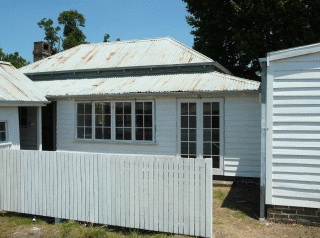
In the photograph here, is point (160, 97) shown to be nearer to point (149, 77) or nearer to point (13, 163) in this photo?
point (149, 77)

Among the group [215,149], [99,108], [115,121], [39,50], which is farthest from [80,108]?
[39,50]

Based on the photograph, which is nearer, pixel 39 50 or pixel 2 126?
pixel 2 126

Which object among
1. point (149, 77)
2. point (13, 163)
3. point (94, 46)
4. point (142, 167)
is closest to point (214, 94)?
point (149, 77)

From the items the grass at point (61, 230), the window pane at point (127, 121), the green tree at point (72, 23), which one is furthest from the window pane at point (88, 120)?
the green tree at point (72, 23)

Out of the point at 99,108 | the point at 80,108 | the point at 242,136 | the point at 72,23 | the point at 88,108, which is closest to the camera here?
the point at 242,136

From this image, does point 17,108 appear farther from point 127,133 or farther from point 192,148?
point 192,148

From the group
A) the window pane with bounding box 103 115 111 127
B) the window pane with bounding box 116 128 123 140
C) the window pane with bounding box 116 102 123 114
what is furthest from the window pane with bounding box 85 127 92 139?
the window pane with bounding box 116 102 123 114

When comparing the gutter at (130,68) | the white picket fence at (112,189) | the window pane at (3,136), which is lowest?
the white picket fence at (112,189)

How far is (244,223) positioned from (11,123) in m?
8.50

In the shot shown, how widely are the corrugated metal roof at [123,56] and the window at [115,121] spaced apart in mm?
2484

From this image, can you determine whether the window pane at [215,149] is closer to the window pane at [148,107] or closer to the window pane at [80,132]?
the window pane at [148,107]

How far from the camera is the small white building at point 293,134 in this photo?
655 cm

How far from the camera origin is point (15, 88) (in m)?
11.8

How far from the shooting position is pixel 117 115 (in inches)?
483
